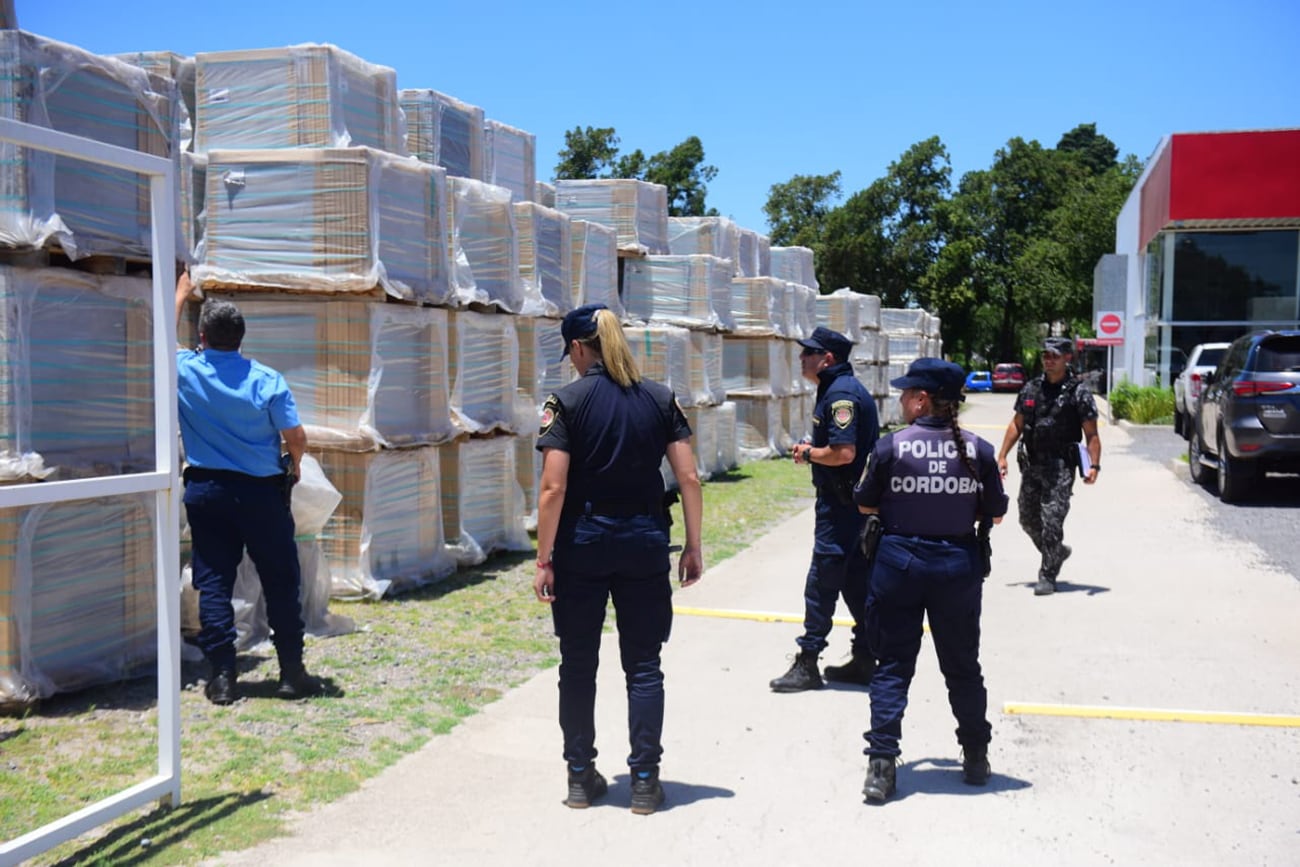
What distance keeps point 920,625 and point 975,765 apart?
1.99 feet

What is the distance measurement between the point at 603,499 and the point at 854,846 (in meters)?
1.55

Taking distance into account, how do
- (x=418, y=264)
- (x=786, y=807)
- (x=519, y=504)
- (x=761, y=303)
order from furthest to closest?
(x=761, y=303)
(x=519, y=504)
(x=418, y=264)
(x=786, y=807)

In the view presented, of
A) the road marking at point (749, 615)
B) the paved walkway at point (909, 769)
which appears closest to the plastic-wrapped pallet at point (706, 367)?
the road marking at point (749, 615)

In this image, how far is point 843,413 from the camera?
20.0 ft

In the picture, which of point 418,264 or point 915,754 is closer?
point 915,754

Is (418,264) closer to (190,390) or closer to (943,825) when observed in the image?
(190,390)

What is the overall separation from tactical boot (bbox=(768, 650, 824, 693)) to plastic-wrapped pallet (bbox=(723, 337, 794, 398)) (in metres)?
13.0

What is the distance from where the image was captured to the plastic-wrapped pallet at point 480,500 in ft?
31.1

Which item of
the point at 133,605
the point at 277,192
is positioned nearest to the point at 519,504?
the point at 277,192

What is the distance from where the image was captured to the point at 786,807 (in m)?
4.68

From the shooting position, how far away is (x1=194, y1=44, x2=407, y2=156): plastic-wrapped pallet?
27.4 ft

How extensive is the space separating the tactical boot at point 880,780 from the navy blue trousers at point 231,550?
2.96m

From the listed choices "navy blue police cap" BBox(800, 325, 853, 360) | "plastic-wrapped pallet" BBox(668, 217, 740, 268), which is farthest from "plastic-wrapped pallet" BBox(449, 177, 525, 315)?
"plastic-wrapped pallet" BBox(668, 217, 740, 268)

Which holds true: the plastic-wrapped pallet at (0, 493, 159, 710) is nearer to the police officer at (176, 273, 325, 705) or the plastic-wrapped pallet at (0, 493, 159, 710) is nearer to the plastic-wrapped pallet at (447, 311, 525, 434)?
the police officer at (176, 273, 325, 705)
